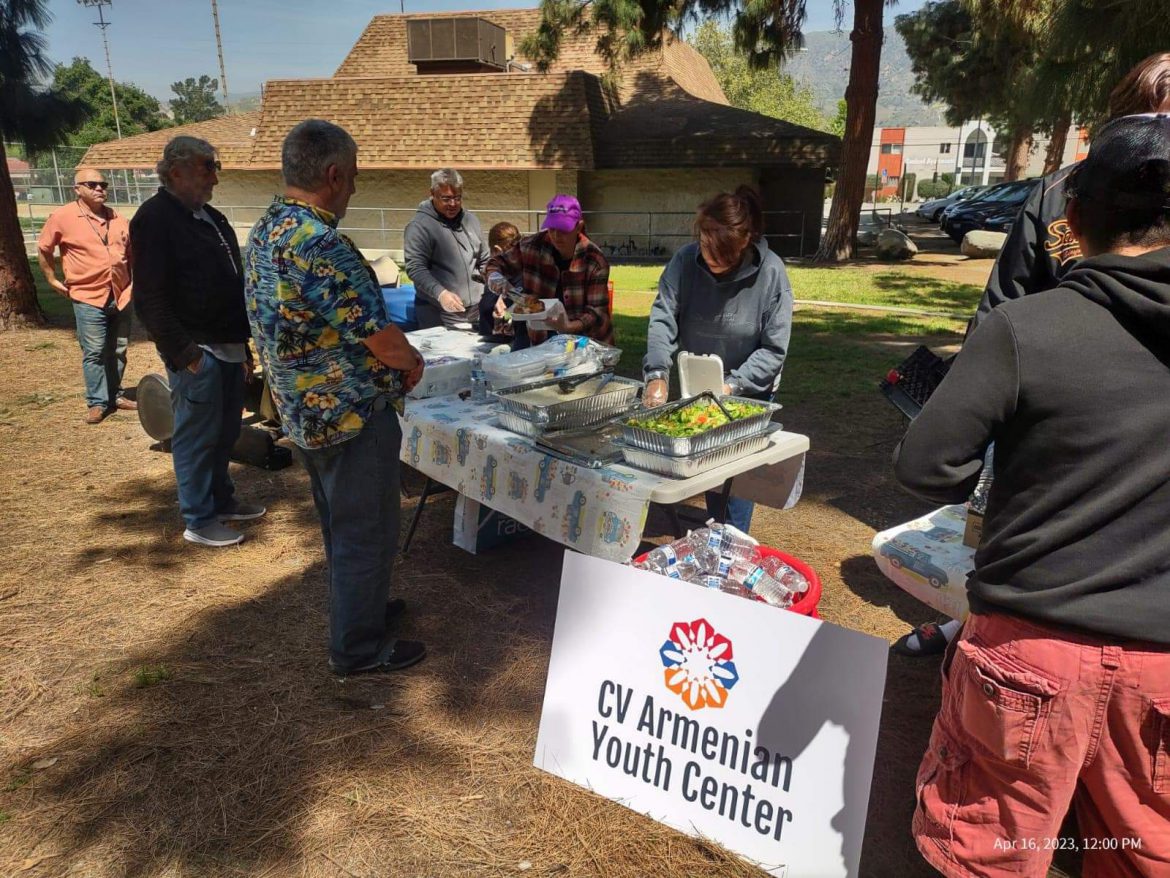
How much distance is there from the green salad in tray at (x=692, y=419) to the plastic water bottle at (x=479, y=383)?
1010 mm

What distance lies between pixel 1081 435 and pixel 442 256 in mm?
4554

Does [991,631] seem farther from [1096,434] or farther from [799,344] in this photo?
[799,344]

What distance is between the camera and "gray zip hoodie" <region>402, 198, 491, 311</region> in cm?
522

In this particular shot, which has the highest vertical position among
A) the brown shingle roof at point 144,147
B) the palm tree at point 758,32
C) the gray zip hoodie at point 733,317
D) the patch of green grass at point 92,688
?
the palm tree at point 758,32

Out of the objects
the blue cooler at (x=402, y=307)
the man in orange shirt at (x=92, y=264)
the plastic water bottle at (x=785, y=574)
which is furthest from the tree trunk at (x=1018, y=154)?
the plastic water bottle at (x=785, y=574)

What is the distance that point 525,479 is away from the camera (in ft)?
9.52

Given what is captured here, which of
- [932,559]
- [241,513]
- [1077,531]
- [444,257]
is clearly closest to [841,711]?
[1077,531]

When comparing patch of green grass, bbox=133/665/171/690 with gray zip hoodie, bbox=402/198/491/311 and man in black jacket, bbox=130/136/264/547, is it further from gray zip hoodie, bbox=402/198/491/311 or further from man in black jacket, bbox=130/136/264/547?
gray zip hoodie, bbox=402/198/491/311

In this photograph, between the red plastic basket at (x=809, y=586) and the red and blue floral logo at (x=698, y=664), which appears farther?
the red plastic basket at (x=809, y=586)

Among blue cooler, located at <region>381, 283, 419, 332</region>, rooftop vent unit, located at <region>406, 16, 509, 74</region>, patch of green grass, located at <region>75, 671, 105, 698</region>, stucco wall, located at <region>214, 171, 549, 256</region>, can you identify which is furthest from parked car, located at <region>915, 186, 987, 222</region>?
patch of green grass, located at <region>75, 671, 105, 698</region>

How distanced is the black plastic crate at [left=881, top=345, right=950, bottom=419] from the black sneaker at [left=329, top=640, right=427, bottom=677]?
2101 millimetres

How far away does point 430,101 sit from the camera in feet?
66.8

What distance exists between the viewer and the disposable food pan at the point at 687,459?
2.56m

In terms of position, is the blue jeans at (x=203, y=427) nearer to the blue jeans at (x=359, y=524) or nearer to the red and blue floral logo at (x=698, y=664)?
the blue jeans at (x=359, y=524)
